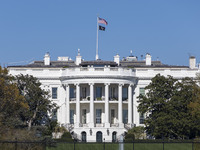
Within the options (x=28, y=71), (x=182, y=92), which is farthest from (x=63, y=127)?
(x=182, y=92)

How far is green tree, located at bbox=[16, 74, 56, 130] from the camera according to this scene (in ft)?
296

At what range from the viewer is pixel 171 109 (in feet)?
275

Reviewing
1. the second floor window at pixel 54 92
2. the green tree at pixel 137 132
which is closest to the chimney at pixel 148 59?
the second floor window at pixel 54 92

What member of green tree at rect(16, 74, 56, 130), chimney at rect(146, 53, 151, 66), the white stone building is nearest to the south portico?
the white stone building

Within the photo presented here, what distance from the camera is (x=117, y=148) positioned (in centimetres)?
6775

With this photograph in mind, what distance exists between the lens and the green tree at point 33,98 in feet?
296

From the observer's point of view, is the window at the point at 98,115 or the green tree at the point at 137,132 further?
the window at the point at 98,115

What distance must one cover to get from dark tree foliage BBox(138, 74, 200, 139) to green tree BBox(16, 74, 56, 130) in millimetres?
13670

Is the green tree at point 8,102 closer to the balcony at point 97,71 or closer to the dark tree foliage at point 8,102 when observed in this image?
the dark tree foliage at point 8,102

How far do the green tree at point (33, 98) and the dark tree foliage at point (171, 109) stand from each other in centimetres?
1367

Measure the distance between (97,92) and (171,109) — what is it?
17.7 meters

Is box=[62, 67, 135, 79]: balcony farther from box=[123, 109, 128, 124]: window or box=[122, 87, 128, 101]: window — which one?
box=[123, 109, 128, 124]: window

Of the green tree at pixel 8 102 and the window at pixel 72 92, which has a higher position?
the window at pixel 72 92

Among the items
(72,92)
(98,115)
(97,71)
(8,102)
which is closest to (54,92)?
(72,92)
